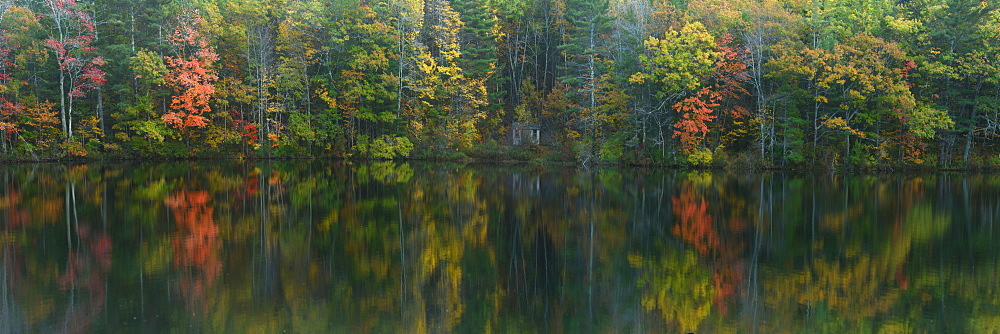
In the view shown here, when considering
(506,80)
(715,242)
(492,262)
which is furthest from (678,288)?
(506,80)

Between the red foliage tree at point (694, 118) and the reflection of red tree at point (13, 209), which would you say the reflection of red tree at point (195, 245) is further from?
the red foliage tree at point (694, 118)

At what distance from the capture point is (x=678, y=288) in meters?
9.12

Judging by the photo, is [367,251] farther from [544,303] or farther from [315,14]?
[315,14]

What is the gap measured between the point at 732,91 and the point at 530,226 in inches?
940

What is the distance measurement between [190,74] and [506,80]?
2068cm

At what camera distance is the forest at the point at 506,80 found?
32250mm

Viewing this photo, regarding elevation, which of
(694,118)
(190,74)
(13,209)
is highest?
(190,74)

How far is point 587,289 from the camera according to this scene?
901 cm

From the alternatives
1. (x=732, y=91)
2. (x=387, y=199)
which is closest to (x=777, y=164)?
(x=732, y=91)

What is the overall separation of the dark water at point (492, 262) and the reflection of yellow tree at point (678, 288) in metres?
0.04

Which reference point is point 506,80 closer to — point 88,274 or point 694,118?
point 694,118

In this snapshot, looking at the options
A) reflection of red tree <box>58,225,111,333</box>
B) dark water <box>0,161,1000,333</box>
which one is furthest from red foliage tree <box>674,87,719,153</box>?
reflection of red tree <box>58,225,111,333</box>

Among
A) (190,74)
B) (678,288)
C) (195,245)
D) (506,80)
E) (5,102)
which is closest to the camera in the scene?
(678,288)

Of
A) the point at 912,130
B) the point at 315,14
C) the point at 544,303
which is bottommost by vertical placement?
the point at 544,303
